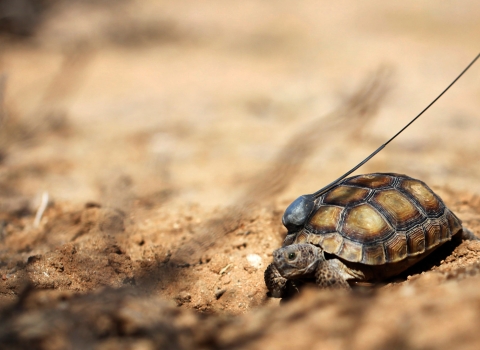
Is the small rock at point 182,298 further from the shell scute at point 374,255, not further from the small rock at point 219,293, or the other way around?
the shell scute at point 374,255

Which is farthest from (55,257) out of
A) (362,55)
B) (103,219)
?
(362,55)

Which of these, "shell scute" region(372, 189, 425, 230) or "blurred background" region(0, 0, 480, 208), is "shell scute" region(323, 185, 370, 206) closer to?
"shell scute" region(372, 189, 425, 230)

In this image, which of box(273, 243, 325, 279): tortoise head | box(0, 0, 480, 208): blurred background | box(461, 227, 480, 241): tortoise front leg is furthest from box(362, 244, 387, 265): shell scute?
box(0, 0, 480, 208): blurred background

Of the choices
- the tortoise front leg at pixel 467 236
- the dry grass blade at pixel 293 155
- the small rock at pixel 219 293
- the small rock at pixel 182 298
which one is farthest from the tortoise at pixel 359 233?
the dry grass blade at pixel 293 155

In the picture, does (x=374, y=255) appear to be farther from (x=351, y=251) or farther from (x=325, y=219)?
(x=325, y=219)

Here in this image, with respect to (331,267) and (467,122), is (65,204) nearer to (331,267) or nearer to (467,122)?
(331,267)
